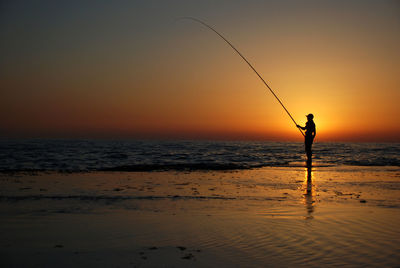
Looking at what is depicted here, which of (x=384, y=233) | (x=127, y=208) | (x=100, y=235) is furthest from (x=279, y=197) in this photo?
(x=100, y=235)

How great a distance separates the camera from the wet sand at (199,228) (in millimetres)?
3898

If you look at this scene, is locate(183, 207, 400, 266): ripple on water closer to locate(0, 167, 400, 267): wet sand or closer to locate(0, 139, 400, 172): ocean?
locate(0, 167, 400, 267): wet sand

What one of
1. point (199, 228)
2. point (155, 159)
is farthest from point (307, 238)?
point (155, 159)

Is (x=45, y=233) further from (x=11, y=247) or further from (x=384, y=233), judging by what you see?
(x=384, y=233)

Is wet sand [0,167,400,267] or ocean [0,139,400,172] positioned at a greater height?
wet sand [0,167,400,267]

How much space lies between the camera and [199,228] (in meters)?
5.16

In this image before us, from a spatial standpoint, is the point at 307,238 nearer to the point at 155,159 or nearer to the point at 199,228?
the point at 199,228

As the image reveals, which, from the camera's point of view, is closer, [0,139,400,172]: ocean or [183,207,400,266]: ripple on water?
[183,207,400,266]: ripple on water

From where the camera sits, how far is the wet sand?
3.90 meters

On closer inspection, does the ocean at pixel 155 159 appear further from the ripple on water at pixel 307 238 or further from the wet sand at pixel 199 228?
the ripple on water at pixel 307 238

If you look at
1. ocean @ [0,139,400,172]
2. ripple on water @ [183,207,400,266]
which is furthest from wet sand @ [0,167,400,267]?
ocean @ [0,139,400,172]

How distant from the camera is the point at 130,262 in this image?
3756 millimetres

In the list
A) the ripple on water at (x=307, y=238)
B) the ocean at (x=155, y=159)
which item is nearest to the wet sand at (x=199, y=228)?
the ripple on water at (x=307, y=238)

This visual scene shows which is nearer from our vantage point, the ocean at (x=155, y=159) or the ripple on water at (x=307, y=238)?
the ripple on water at (x=307, y=238)
